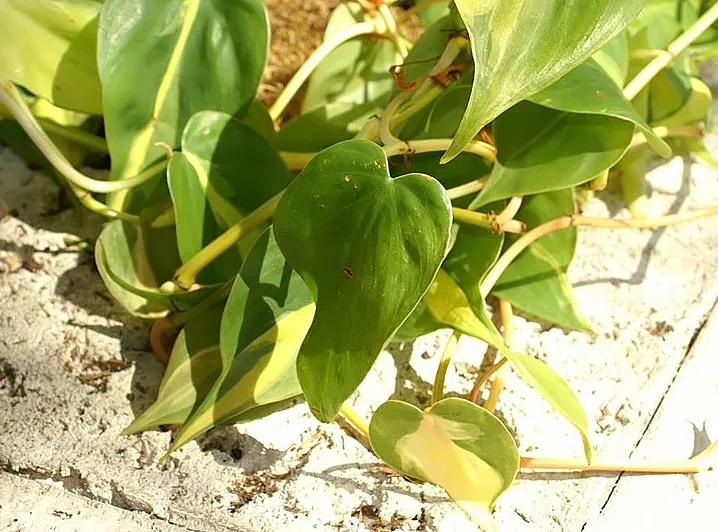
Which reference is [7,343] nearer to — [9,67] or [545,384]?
[9,67]

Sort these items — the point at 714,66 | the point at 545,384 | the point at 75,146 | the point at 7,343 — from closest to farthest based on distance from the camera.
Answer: the point at 545,384 < the point at 7,343 < the point at 75,146 < the point at 714,66

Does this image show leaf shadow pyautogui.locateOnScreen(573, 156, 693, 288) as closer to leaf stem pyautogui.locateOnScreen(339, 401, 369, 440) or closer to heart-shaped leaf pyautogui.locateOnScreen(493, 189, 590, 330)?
heart-shaped leaf pyautogui.locateOnScreen(493, 189, 590, 330)

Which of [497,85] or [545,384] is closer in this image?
[497,85]

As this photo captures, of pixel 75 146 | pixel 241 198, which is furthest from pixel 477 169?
pixel 75 146

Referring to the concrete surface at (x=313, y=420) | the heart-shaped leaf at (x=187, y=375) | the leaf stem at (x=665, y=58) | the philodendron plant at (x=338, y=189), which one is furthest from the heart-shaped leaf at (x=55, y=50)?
the leaf stem at (x=665, y=58)

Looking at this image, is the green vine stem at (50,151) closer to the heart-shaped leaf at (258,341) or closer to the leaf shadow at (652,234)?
the heart-shaped leaf at (258,341)

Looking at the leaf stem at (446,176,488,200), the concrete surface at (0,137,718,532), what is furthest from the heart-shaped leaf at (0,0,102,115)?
the leaf stem at (446,176,488,200)
